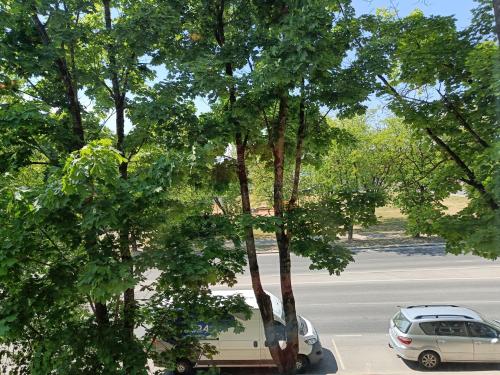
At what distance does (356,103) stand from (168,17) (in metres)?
3.24

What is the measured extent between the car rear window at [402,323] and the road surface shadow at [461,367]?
0.90 metres

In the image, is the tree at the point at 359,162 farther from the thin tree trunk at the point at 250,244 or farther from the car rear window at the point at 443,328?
the thin tree trunk at the point at 250,244

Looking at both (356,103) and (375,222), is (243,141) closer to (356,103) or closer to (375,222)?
(356,103)

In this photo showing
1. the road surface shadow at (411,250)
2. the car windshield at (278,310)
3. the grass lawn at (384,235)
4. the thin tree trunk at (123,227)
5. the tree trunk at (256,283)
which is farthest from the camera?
the grass lawn at (384,235)

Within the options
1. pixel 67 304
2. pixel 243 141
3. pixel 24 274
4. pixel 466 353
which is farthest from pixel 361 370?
pixel 24 274

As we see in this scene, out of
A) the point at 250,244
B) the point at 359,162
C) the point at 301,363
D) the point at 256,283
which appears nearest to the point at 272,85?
the point at 250,244

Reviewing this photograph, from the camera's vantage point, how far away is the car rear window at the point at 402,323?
9641mm

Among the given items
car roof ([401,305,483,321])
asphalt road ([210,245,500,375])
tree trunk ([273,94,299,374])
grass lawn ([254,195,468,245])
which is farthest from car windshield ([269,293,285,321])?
grass lawn ([254,195,468,245])

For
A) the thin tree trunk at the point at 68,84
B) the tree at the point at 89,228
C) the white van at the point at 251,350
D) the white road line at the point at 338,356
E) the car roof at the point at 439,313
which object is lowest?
the white road line at the point at 338,356

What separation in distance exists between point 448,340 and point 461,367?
888 mm

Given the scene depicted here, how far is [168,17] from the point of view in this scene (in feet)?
19.2

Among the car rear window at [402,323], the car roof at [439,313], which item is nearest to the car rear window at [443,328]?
the car roof at [439,313]

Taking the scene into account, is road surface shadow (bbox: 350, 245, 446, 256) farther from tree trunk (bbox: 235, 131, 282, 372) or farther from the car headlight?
tree trunk (bbox: 235, 131, 282, 372)

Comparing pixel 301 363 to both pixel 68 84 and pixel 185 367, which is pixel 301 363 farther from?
pixel 68 84
